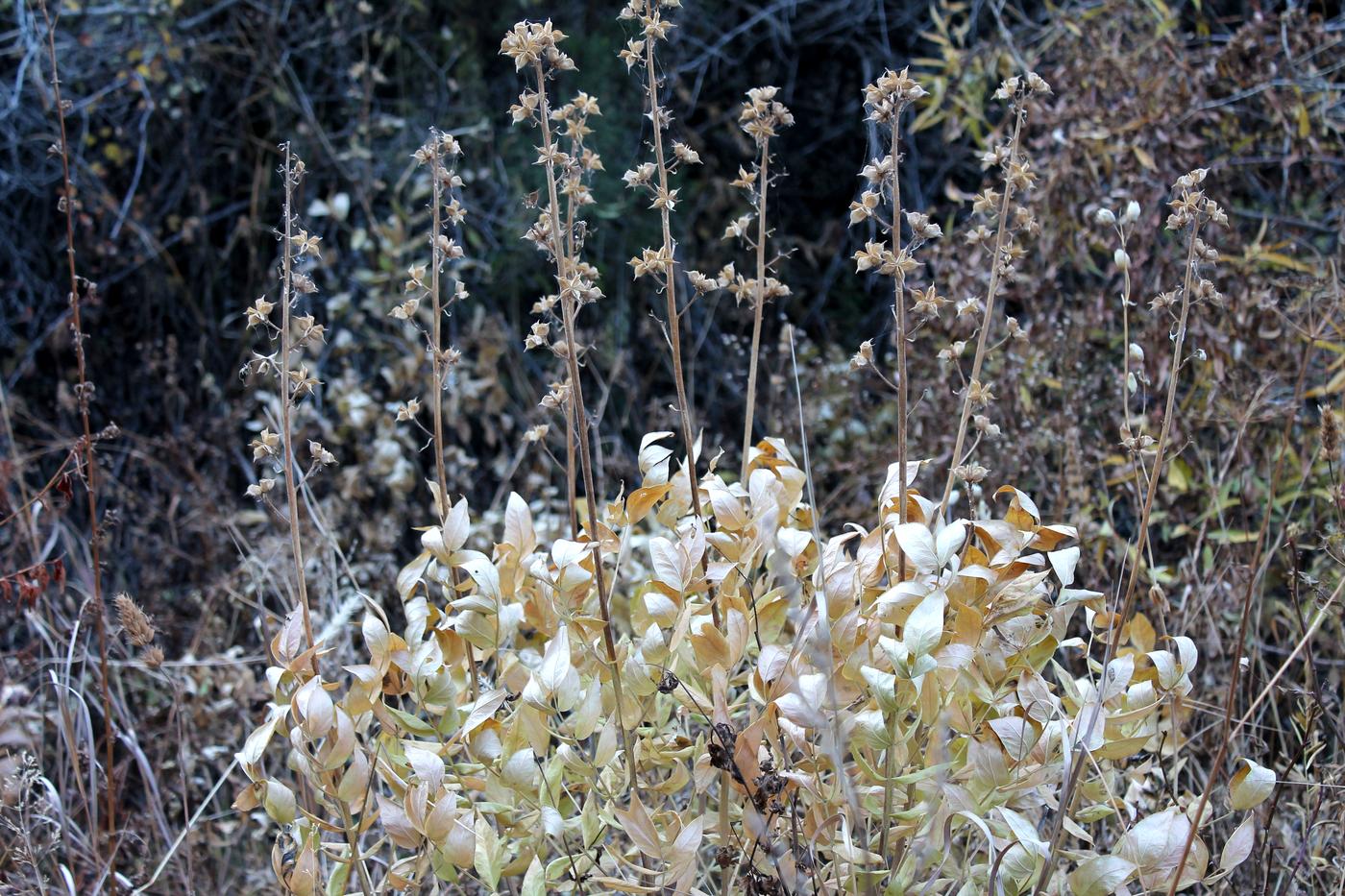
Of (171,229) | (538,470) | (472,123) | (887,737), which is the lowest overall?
(538,470)

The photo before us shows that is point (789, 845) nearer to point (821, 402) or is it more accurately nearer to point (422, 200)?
point (821, 402)

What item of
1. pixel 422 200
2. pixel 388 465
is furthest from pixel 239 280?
pixel 388 465

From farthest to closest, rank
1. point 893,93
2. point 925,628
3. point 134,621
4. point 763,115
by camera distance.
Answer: point 134,621
point 763,115
point 893,93
point 925,628

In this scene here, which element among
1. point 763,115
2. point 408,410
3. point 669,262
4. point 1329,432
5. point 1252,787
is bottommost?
point 1252,787

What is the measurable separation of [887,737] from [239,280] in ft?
10.1

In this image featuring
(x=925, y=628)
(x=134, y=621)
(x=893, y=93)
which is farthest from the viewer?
(x=134, y=621)

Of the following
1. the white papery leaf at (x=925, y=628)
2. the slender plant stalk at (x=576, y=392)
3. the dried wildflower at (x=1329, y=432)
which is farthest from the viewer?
the dried wildflower at (x=1329, y=432)

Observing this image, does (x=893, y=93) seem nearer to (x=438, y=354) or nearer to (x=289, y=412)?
(x=438, y=354)

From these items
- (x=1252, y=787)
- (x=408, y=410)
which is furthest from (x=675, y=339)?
(x=1252, y=787)

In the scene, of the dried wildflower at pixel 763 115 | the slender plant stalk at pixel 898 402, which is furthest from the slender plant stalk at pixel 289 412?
the slender plant stalk at pixel 898 402

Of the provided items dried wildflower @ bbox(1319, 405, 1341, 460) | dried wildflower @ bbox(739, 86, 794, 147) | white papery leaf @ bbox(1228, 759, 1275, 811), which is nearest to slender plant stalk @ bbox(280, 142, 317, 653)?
dried wildflower @ bbox(739, 86, 794, 147)

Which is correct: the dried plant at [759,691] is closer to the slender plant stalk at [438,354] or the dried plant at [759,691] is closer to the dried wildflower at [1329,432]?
the slender plant stalk at [438,354]

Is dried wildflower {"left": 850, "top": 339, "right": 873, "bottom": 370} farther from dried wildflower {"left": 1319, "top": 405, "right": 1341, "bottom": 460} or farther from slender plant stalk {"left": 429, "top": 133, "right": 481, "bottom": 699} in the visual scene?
dried wildflower {"left": 1319, "top": 405, "right": 1341, "bottom": 460}

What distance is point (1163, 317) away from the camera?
7.72 feet
